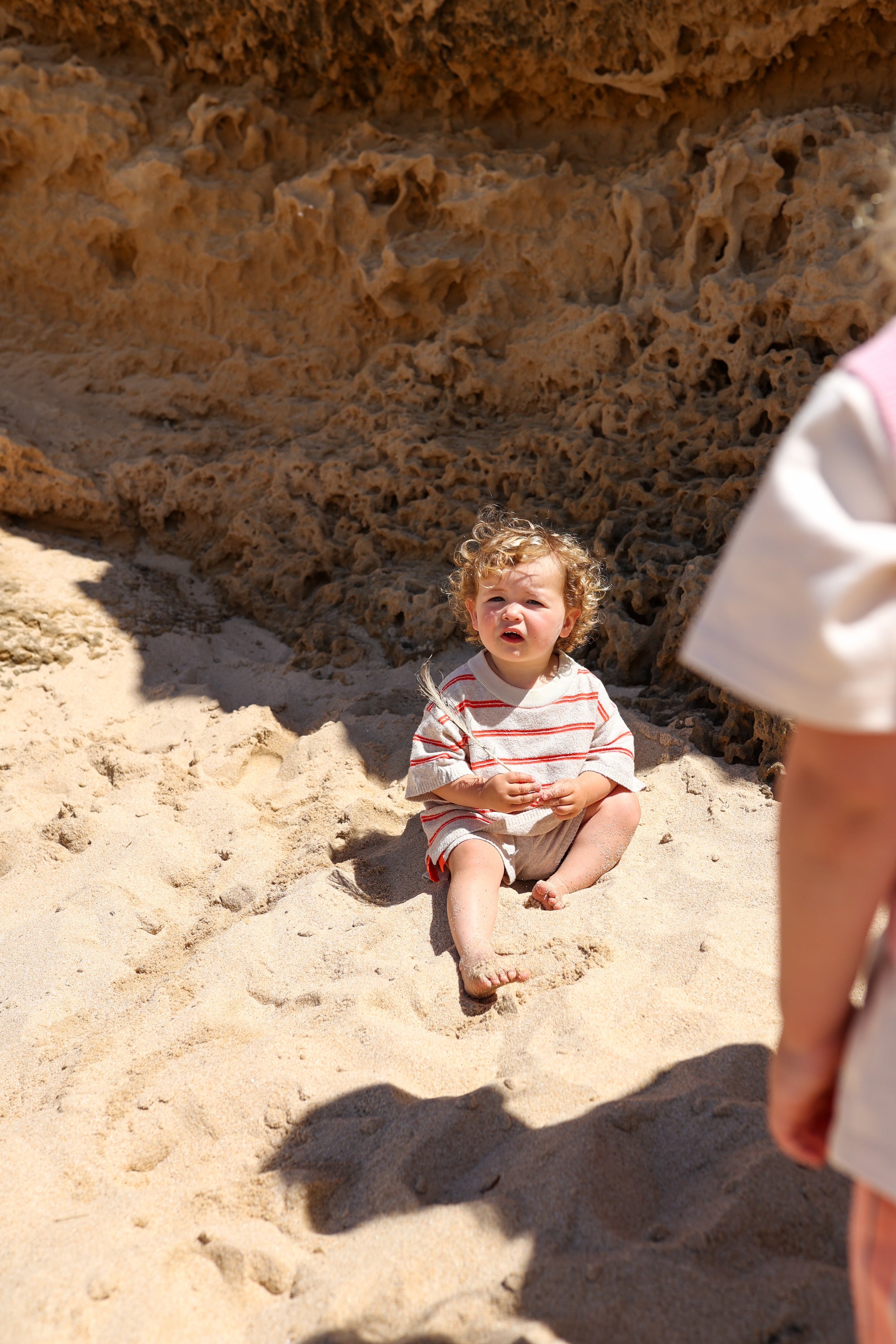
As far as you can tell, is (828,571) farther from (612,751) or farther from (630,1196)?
(612,751)

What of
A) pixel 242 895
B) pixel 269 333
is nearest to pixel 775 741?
pixel 242 895

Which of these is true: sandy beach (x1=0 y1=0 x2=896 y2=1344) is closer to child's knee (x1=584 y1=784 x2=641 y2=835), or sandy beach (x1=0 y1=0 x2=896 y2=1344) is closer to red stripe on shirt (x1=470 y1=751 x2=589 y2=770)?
child's knee (x1=584 y1=784 x2=641 y2=835)

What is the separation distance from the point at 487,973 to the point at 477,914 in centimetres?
23

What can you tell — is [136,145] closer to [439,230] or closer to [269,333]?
[269,333]

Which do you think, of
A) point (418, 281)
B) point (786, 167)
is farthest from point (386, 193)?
point (786, 167)

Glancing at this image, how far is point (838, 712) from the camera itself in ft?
2.61

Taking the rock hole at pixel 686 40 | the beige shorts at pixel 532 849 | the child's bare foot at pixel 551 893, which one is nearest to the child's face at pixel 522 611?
the beige shorts at pixel 532 849

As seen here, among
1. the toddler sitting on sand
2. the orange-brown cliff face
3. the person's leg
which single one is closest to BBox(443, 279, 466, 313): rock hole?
the orange-brown cliff face

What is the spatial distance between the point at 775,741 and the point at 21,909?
7.20 ft

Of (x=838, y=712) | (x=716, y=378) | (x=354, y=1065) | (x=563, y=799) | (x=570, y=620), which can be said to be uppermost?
(x=838, y=712)

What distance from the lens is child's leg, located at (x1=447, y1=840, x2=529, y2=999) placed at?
2254mm

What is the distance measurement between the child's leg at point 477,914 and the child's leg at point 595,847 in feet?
0.45

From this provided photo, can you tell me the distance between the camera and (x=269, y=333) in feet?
15.5

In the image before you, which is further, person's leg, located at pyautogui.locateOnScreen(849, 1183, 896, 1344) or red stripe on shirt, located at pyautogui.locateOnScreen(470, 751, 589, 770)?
red stripe on shirt, located at pyautogui.locateOnScreen(470, 751, 589, 770)
